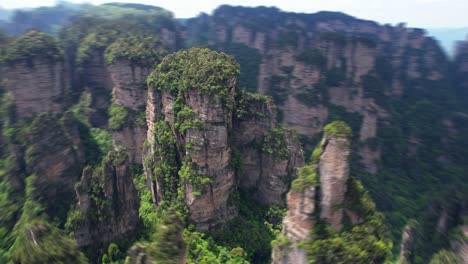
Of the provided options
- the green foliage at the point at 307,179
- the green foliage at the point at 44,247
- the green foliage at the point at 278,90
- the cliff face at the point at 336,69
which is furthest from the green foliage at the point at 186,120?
the green foliage at the point at 278,90

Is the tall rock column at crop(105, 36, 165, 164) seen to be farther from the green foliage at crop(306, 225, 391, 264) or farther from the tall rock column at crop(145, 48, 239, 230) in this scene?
the green foliage at crop(306, 225, 391, 264)

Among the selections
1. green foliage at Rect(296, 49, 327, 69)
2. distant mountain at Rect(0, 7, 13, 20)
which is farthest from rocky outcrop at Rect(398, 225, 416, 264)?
distant mountain at Rect(0, 7, 13, 20)

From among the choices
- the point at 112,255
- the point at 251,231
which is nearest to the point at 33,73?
the point at 112,255

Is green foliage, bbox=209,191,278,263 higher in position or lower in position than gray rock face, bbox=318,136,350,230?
lower

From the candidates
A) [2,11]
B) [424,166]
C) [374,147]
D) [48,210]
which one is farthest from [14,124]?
[2,11]

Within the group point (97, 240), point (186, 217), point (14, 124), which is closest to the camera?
point (97, 240)

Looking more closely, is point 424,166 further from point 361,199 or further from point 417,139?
point 361,199

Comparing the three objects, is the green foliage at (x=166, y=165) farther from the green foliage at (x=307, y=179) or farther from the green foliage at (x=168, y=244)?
the green foliage at (x=307, y=179)
